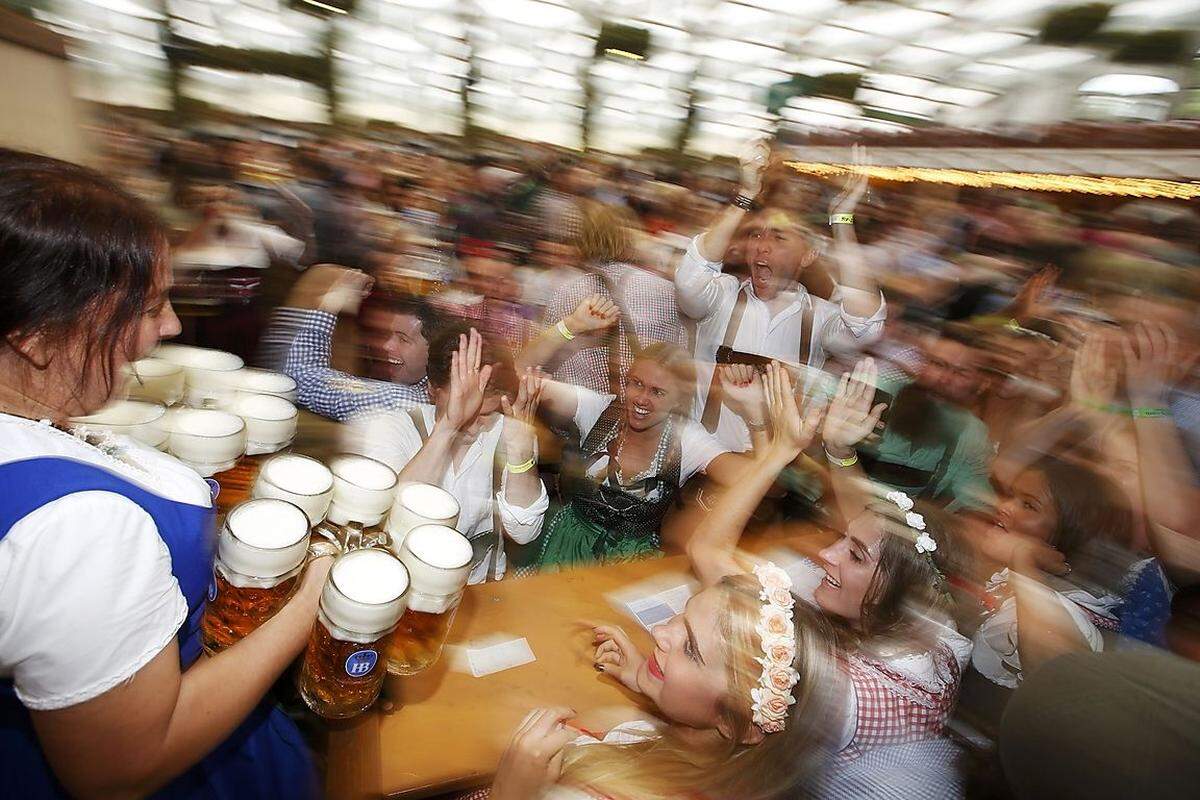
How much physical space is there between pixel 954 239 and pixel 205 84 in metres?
8.10

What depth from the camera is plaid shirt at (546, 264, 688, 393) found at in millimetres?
2338

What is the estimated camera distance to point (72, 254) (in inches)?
25.0

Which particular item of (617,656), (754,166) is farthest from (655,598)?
(754,166)

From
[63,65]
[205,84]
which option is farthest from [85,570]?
[205,84]

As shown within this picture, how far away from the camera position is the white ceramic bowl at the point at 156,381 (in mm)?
1161

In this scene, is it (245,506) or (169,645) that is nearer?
(169,645)

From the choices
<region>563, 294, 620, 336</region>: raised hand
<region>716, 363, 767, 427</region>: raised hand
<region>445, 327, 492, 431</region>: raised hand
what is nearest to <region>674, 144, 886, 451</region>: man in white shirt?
<region>716, 363, 767, 427</region>: raised hand

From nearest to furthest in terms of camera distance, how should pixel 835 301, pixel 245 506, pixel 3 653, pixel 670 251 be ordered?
pixel 3 653 < pixel 245 506 < pixel 835 301 < pixel 670 251

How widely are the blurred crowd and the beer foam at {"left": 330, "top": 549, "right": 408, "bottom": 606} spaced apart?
578 mm

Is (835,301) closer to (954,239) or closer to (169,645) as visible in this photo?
(954,239)

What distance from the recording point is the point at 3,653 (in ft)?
1.80

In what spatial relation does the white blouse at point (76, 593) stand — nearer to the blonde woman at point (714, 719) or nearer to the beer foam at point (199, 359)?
the blonde woman at point (714, 719)

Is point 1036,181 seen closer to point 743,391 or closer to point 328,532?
point 743,391

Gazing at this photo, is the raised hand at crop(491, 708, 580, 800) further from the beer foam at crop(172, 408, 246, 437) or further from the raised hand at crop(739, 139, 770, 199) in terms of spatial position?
the raised hand at crop(739, 139, 770, 199)
